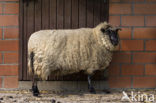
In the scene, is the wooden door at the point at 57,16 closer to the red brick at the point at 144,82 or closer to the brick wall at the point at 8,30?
the brick wall at the point at 8,30

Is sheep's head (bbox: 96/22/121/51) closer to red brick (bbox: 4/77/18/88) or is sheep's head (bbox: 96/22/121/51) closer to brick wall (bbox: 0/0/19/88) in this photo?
brick wall (bbox: 0/0/19/88)

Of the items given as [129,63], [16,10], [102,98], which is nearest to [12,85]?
[16,10]

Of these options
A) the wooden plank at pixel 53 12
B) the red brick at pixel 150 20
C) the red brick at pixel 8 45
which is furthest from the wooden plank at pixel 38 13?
the red brick at pixel 150 20

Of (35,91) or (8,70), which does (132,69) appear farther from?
(8,70)

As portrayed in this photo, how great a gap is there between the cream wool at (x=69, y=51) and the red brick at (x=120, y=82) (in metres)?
0.58

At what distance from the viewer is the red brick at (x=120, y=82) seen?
4.81 metres

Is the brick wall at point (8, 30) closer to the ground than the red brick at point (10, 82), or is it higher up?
higher up

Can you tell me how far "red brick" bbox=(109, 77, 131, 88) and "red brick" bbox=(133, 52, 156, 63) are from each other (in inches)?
15.7

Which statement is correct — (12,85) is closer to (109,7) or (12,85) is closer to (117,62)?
(117,62)

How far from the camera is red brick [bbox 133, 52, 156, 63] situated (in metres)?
4.79

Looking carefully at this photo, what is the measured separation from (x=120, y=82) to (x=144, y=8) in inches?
58.9

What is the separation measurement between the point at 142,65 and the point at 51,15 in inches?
78.5

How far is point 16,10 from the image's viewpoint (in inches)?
187

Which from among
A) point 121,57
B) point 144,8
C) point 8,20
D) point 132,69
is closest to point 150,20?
point 144,8
